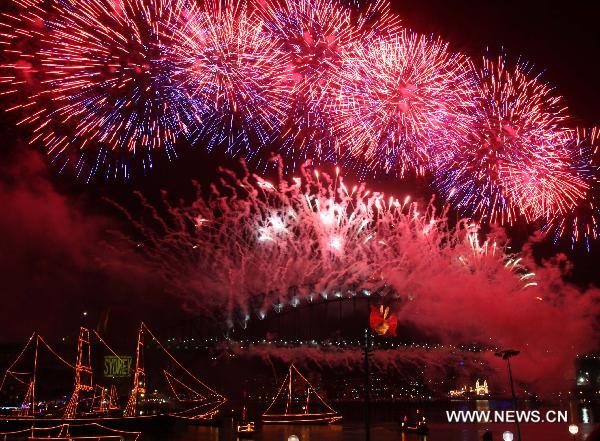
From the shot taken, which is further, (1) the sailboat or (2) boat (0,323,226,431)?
(1) the sailboat

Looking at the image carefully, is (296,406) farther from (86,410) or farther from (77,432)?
(77,432)

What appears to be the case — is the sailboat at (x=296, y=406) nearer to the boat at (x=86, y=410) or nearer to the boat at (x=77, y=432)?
the boat at (x=86, y=410)

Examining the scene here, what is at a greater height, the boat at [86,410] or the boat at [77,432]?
the boat at [86,410]

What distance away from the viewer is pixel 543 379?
85.2 metres

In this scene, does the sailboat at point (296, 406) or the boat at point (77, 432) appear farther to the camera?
the sailboat at point (296, 406)

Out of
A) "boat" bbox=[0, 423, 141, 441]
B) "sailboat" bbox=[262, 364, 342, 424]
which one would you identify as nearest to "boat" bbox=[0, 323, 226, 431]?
"boat" bbox=[0, 423, 141, 441]

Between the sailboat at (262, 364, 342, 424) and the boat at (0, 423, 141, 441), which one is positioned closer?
the boat at (0, 423, 141, 441)

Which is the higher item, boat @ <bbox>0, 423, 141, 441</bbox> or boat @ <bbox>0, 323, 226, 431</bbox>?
boat @ <bbox>0, 323, 226, 431</bbox>

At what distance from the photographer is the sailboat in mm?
66019

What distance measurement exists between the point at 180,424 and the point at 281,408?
25.9 m

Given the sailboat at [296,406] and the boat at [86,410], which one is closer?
the boat at [86,410]

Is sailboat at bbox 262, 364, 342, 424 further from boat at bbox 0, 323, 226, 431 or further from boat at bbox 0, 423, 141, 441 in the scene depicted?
boat at bbox 0, 423, 141, 441

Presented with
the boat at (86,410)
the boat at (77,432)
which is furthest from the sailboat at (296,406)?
the boat at (77,432)

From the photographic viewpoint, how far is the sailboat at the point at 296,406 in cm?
6602
